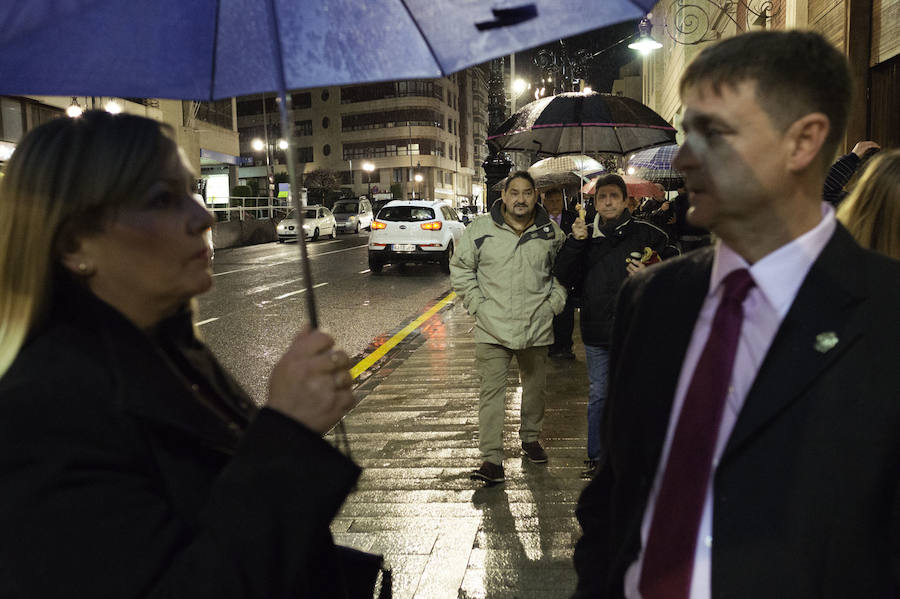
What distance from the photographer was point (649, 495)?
1.50m

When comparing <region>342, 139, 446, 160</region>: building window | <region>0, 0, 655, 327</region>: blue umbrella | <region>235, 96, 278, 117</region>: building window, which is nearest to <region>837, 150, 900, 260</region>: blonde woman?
<region>0, 0, 655, 327</region>: blue umbrella

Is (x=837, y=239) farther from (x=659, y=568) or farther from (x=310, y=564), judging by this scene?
(x=310, y=564)

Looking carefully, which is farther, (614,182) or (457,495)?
(614,182)

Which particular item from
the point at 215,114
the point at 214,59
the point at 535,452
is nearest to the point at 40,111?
the point at 215,114

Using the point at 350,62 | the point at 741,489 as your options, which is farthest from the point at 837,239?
the point at 350,62

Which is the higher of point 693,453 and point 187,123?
point 187,123

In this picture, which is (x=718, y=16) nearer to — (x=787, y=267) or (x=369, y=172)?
(x=787, y=267)

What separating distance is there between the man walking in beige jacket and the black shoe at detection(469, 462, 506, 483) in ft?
0.77

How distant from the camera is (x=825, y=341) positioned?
1274 millimetres

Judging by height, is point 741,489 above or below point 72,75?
below

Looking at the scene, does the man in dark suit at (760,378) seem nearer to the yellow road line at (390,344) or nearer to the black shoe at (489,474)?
the black shoe at (489,474)

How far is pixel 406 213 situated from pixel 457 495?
14.7 meters

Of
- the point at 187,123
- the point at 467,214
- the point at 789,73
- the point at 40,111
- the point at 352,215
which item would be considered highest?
the point at 187,123

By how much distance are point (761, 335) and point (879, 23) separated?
6528mm
